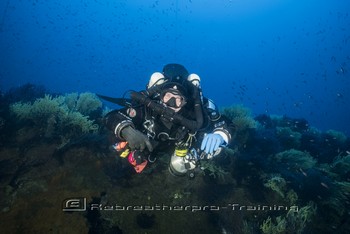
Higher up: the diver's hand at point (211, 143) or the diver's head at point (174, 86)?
the diver's head at point (174, 86)

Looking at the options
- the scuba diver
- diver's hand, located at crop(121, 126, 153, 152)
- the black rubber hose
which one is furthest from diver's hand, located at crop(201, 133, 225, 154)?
diver's hand, located at crop(121, 126, 153, 152)

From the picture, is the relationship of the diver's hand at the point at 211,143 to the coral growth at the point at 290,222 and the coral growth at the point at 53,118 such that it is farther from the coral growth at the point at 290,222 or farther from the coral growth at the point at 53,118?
the coral growth at the point at 53,118

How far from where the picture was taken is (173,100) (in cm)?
461

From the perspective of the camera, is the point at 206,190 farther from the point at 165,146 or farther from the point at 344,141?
the point at 344,141

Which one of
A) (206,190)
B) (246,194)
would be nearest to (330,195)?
(246,194)

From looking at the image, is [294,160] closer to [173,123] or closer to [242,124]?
[242,124]

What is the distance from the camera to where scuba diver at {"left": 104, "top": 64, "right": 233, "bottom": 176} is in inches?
171

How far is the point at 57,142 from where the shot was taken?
6.10 meters

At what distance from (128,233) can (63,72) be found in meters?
144

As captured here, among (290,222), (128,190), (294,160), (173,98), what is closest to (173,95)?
(173,98)

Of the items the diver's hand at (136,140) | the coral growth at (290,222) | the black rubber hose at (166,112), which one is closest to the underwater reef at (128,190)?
the coral growth at (290,222)

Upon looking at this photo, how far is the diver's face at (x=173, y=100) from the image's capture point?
461 cm

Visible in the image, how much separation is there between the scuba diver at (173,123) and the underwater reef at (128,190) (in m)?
0.50

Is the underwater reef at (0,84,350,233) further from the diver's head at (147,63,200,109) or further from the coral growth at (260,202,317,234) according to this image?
the diver's head at (147,63,200,109)
